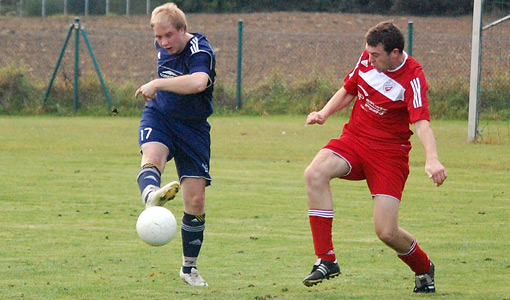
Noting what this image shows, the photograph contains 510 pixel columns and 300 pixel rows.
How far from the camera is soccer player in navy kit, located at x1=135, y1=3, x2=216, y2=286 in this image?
20.4 ft

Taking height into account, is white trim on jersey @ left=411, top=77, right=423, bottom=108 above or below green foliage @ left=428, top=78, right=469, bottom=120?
above

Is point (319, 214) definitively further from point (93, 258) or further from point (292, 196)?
point (292, 196)

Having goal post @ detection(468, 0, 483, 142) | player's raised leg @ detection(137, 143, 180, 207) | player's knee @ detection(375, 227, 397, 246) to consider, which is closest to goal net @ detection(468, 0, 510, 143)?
goal post @ detection(468, 0, 483, 142)

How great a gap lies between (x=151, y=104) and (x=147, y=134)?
33 cm

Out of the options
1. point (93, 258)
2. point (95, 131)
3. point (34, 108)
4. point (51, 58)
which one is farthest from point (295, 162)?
point (51, 58)

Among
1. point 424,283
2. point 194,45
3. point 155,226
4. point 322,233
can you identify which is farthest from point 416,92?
point 155,226

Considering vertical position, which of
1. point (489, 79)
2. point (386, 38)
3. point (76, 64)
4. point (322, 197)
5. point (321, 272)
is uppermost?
point (386, 38)

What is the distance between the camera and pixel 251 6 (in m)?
43.6

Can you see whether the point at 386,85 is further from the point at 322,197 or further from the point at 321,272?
the point at 321,272

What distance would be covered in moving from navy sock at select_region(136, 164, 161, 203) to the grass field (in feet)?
2.20

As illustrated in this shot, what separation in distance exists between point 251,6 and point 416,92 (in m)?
38.4

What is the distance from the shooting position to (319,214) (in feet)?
19.6

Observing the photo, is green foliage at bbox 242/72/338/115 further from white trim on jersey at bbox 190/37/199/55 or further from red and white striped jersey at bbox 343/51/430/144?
Result: red and white striped jersey at bbox 343/51/430/144

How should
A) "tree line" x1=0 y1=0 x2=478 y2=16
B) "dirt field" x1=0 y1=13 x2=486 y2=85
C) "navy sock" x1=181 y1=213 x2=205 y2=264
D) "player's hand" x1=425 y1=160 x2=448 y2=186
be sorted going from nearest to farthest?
"player's hand" x1=425 y1=160 x2=448 y2=186 < "navy sock" x1=181 y1=213 x2=205 y2=264 < "dirt field" x1=0 y1=13 x2=486 y2=85 < "tree line" x1=0 y1=0 x2=478 y2=16
